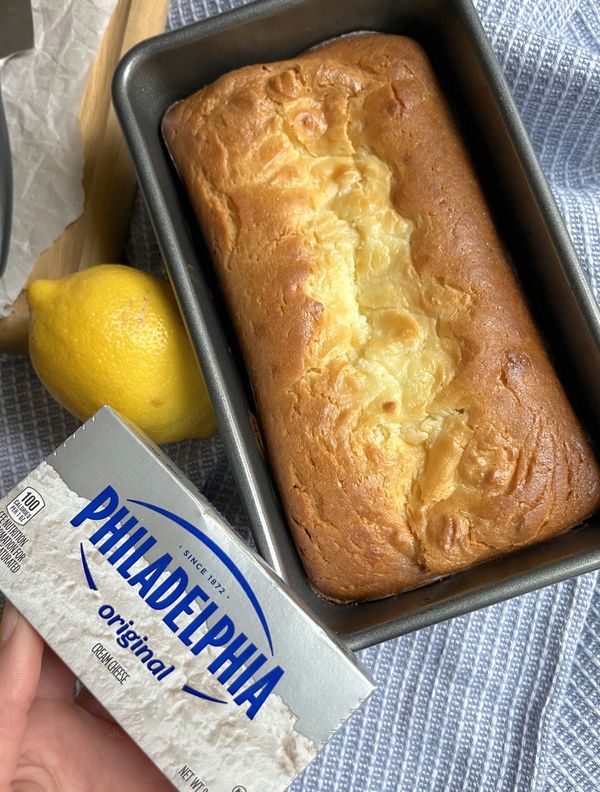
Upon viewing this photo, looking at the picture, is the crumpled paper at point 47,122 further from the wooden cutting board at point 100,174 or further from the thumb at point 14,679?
the thumb at point 14,679

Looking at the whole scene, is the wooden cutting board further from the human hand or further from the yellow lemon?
Answer: the human hand

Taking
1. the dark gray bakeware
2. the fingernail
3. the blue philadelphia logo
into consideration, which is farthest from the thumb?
the dark gray bakeware

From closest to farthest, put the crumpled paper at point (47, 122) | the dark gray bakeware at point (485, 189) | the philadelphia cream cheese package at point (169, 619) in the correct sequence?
the philadelphia cream cheese package at point (169, 619) → the dark gray bakeware at point (485, 189) → the crumpled paper at point (47, 122)

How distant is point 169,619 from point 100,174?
762mm

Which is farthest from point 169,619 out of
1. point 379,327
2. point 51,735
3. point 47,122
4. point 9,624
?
point 47,122

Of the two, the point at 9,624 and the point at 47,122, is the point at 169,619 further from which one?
the point at 47,122

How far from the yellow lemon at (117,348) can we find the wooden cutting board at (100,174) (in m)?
0.12

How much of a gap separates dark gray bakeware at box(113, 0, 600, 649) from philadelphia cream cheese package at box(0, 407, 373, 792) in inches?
7.3

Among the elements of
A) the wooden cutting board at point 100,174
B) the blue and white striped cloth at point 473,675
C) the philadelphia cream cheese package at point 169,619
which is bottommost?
the blue and white striped cloth at point 473,675

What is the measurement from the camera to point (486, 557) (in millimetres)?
1126

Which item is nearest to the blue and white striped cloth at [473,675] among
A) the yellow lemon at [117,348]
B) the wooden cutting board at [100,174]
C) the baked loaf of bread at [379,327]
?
the wooden cutting board at [100,174]

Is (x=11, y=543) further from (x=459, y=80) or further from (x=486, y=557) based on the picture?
(x=459, y=80)

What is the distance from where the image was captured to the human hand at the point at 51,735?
962mm

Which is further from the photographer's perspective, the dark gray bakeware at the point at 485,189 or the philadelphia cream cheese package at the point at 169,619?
the dark gray bakeware at the point at 485,189
